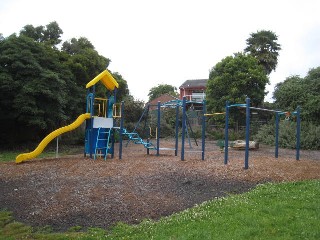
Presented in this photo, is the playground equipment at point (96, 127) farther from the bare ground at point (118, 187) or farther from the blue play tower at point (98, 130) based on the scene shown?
the bare ground at point (118, 187)

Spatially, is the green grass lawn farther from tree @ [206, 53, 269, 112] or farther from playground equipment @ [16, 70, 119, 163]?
tree @ [206, 53, 269, 112]

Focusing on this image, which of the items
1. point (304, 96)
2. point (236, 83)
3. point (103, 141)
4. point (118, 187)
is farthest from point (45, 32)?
point (118, 187)

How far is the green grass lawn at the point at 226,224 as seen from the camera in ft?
18.3

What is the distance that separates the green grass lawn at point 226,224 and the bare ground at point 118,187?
49 cm

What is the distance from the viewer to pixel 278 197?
770cm

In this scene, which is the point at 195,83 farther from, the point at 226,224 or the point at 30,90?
the point at 226,224

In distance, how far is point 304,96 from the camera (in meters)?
26.2

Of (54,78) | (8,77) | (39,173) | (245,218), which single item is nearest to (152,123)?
(54,78)

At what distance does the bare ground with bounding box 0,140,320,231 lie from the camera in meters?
7.34

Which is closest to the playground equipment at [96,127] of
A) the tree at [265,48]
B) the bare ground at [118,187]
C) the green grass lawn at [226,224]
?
the bare ground at [118,187]

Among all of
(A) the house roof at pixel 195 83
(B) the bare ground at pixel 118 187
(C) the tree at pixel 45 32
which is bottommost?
(B) the bare ground at pixel 118 187

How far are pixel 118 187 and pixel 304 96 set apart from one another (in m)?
20.9

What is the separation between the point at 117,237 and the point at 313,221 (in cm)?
325

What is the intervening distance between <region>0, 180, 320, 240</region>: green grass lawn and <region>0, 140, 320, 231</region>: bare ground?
0.49 metres
